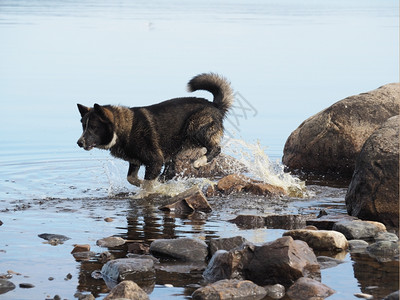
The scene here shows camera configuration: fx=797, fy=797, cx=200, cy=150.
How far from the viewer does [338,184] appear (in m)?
10.8

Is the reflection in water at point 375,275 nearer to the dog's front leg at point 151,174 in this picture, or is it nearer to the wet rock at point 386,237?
the wet rock at point 386,237

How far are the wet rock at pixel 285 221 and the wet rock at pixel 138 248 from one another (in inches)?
60.2

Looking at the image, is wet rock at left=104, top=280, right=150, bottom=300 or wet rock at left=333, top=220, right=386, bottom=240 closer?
wet rock at left=104, top=280, right=150, bottom=300

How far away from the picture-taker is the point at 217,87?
10828 millimetres

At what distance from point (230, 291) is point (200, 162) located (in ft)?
15.9

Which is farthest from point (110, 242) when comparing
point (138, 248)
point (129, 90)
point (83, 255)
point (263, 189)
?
point (129, 90)

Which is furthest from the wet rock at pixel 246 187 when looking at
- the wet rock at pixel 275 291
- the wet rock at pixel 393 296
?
the wet rock at pixel 393 296

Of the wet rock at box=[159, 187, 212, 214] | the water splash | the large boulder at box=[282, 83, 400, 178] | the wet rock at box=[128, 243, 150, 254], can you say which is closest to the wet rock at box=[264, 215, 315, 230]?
the wet rock at box=[159, 187, 212, 214]

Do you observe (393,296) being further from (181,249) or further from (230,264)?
(181,249)

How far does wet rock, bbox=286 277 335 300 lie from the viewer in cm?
595

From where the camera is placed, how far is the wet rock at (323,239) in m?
7.13

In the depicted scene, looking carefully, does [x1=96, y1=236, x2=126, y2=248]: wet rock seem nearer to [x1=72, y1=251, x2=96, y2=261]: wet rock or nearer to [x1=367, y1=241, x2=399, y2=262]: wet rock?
[x1=72, y1=251, x2=96, y2=261]: wet rock

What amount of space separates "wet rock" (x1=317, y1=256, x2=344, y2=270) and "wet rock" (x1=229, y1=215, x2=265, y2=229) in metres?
1.38

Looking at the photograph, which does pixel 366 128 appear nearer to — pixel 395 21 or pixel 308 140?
pixel 308 140
